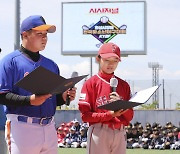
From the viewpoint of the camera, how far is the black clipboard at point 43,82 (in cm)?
475

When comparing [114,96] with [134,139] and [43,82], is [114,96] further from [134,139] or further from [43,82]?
[134,139]

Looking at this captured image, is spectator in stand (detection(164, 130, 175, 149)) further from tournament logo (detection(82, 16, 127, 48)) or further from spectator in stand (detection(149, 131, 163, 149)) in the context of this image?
tournament logo (detection(82, 16, 127, 48))

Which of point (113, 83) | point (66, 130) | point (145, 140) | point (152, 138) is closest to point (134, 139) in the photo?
point (145, 140)

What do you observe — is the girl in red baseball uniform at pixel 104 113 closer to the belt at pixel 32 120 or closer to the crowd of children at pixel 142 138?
the belt at pixel 32 120

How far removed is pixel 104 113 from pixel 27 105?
1185mm

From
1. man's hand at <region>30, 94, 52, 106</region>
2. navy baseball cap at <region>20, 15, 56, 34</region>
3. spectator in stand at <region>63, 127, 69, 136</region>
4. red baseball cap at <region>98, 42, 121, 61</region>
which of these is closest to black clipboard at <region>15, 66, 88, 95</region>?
man's hand at <region>30, 94, 52, 106</region>

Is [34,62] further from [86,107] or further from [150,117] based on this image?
[150,117]

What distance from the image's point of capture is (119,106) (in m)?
5.77

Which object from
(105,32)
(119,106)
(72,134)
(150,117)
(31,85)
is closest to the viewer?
(31,85)

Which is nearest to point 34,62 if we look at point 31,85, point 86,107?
point 31,85

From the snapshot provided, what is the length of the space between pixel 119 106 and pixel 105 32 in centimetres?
2719

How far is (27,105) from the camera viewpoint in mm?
5051

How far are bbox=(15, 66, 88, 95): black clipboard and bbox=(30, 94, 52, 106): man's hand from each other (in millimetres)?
33

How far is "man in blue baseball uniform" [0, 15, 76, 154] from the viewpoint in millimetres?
5148
